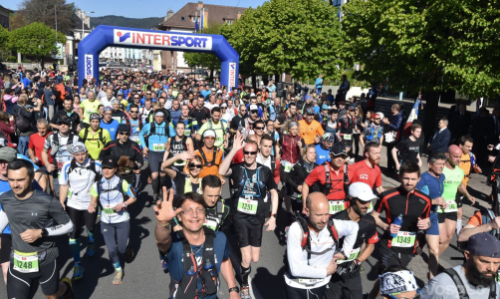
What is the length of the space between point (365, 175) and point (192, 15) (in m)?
99.7

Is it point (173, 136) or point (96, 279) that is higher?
point (173, 136)

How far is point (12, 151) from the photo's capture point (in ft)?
17.6

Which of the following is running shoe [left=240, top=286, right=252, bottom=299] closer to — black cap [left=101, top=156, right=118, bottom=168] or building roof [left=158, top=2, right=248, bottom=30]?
black cap [left=101, top=156, right=118, bottom=168]

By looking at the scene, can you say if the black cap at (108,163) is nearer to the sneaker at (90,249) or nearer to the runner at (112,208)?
the runner at (112,208)

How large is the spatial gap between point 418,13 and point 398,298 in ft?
46.7

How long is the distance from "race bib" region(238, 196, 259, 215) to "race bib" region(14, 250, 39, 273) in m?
2.46

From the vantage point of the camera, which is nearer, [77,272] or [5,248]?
[5,248]

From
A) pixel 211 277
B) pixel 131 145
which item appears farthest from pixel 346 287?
pixel 131 145

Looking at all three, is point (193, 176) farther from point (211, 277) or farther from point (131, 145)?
point (131, 145)

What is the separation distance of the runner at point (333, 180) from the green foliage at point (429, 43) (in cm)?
890

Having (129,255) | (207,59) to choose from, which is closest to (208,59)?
(207,59)

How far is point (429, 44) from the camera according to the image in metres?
14.2

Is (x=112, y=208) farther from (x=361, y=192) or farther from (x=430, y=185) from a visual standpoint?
(x=430, y=185)

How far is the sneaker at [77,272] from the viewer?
571 centimetres
